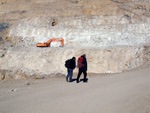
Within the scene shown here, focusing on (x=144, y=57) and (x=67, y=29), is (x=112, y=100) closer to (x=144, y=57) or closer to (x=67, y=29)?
(x=144, y=57)

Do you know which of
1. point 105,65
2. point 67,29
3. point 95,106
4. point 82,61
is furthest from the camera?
point 67,29

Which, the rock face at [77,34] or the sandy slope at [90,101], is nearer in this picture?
the sandy slope at [90,101]

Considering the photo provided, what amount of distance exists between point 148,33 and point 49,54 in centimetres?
992

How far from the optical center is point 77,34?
2098 centimetres

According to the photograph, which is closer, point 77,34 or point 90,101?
point 90,101

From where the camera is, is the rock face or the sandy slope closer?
the sandy slope

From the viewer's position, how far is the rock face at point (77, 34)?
52.2 feet

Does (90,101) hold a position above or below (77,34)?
below

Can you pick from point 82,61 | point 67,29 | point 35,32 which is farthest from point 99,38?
point 82,61

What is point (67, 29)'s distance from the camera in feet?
73.5

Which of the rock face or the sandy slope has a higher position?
the rock face

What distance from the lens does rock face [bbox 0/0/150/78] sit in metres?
15.9

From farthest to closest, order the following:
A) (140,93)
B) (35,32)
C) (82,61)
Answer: (35,32)
(82,61)
(140,93)

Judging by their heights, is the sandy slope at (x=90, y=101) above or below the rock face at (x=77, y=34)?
below
